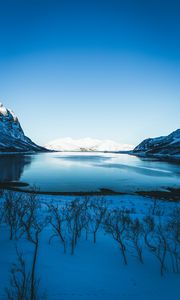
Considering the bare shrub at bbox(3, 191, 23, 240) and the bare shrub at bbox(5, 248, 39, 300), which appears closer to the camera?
the bare shrub at bbox(5, 248, 39, 300)

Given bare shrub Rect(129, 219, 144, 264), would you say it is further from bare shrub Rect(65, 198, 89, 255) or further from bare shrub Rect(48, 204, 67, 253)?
bare shrub Rect(48, 204, 67, 253)

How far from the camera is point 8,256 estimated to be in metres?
7.36

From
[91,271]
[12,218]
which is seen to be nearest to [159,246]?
[91,271]

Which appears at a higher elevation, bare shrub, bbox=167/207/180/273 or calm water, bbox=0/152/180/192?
bare shrub, bbox=167/207/180/273

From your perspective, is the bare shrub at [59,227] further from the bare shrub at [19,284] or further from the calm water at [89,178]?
the calm water at [89,178]

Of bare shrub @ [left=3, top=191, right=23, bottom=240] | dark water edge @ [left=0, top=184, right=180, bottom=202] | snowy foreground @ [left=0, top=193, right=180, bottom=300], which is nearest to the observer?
snowy foreground @ [left=0, top=193, right=180, bottom=300]

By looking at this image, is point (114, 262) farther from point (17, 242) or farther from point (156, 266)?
point (17, 242)

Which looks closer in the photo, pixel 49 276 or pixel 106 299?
pixel 106 299

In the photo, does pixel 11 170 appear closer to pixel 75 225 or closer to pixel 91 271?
pixel 75 225

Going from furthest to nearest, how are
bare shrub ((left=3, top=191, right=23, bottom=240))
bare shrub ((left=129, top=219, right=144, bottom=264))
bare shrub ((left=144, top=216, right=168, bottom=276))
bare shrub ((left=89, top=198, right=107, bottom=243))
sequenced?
bare shrub ((left=89, top=198, right=107, bottom=243)) < bare shrub ((left=3, top=191, right=23, bottom=240)) < bare shrub ((left=129, top=219, right=144, bottom=264)) < bare shrub ((left=144, top=216, right=168, bottom=276))

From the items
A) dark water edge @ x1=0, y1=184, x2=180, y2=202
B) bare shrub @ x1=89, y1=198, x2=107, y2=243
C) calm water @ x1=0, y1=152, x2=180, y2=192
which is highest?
bare shrub @ x1=89, y1=198, x2=107, y2=243

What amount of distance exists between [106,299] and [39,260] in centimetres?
305

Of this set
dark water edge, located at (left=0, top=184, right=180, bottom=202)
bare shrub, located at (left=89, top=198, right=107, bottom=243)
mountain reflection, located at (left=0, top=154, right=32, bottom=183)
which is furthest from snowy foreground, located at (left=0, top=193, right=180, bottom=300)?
mountain reflection, located at (left=0, top=154, right=32, bottom=183)

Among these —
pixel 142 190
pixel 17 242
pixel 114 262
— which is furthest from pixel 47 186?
pixel 114 262
